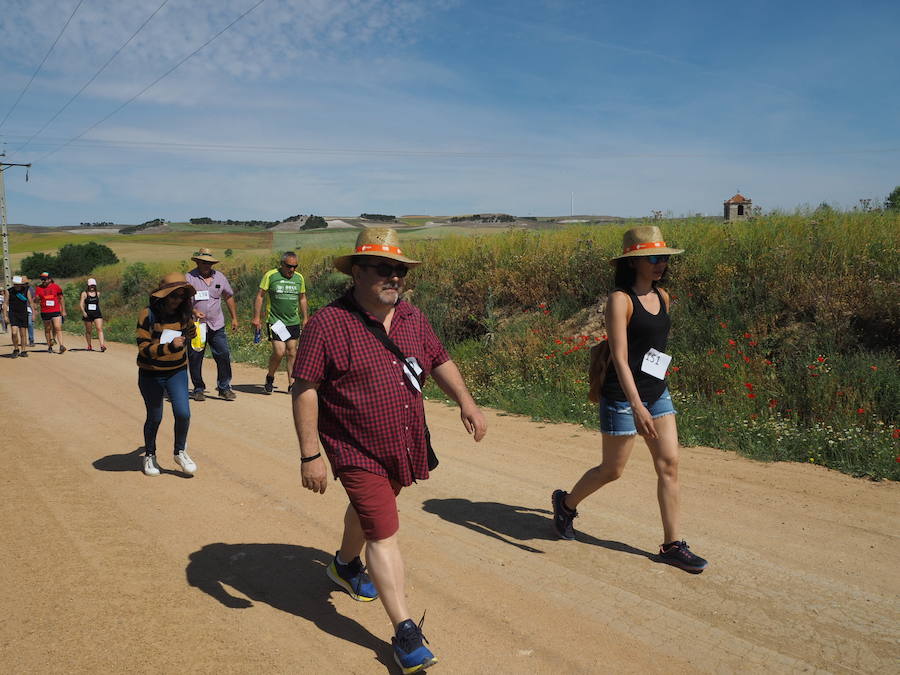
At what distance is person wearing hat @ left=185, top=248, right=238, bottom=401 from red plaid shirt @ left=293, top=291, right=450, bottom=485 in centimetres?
665

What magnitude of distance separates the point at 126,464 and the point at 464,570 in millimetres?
3999

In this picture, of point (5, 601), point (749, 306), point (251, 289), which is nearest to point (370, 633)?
point (5, 601)

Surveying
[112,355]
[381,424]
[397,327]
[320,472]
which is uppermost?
[397,327]

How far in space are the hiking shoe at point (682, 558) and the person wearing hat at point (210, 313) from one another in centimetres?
701

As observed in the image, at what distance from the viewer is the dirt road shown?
11.2 ft

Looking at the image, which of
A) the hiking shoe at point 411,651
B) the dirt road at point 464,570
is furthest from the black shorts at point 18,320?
the hiking shoe at point 411,651

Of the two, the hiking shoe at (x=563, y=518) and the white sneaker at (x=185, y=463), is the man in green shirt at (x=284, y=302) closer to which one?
the white sneaker at (x=185, y=463)

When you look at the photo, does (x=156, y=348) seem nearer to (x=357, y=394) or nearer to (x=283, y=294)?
(x=357, y=394)

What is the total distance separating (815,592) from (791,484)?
2027 millimetres

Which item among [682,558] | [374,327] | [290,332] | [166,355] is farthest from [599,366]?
[290,332]

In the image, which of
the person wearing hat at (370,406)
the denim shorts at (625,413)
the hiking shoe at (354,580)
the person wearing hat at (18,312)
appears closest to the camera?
the person wearing hat at (370,406)

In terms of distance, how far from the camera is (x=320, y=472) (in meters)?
3.32

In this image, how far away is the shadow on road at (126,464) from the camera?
6.46 metres

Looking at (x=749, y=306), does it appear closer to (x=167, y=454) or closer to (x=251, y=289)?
(x=167, y=454)
